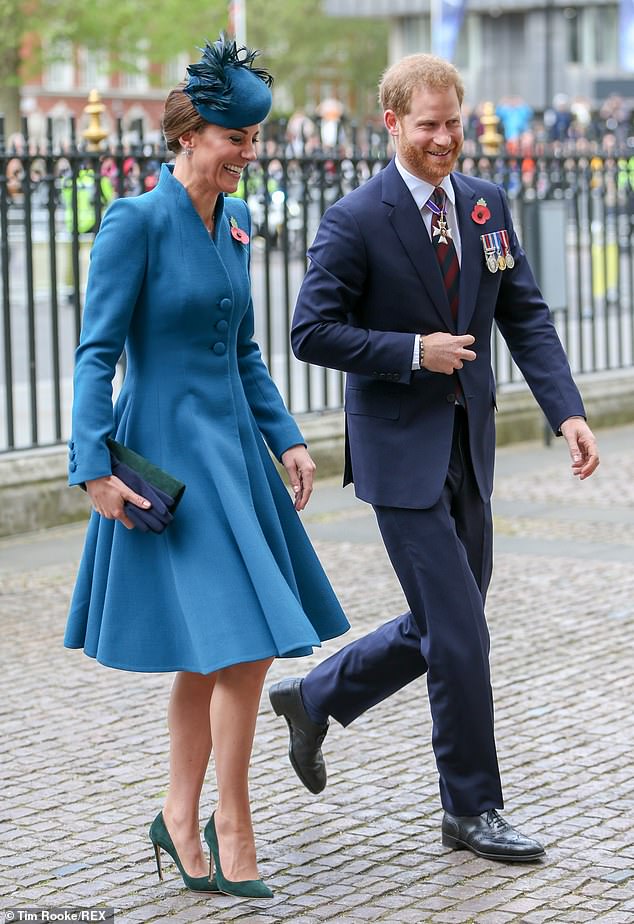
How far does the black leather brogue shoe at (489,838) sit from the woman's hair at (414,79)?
5.51 feet

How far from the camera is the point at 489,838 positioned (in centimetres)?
415

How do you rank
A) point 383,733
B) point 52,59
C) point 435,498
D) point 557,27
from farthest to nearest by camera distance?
point 557,27
point 52,59
point 383,733
point 435,498

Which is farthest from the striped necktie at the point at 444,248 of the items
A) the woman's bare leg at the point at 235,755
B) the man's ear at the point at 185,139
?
the woman's bare leg at the point at 235,755

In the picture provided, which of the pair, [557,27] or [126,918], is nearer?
[126,918]

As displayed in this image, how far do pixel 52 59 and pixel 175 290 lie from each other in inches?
1669

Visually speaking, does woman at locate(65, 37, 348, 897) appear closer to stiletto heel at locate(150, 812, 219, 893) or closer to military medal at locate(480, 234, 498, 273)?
stiletto heel at locate(150, 812, 219, 893)

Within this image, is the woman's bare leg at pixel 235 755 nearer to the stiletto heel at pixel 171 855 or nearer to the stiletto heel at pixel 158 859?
the stiletto heel at pixel 171 855

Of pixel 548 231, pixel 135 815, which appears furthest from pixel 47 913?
pixel 548 231

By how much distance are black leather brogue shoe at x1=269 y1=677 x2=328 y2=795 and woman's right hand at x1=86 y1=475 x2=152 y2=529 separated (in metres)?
1.01

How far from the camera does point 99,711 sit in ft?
18.3

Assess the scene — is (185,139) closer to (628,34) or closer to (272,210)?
(272,210)

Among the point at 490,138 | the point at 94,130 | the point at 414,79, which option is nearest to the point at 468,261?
the point at 414,79

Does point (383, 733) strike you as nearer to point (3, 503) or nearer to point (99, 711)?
point (99, 711)

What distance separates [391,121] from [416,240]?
29cm
